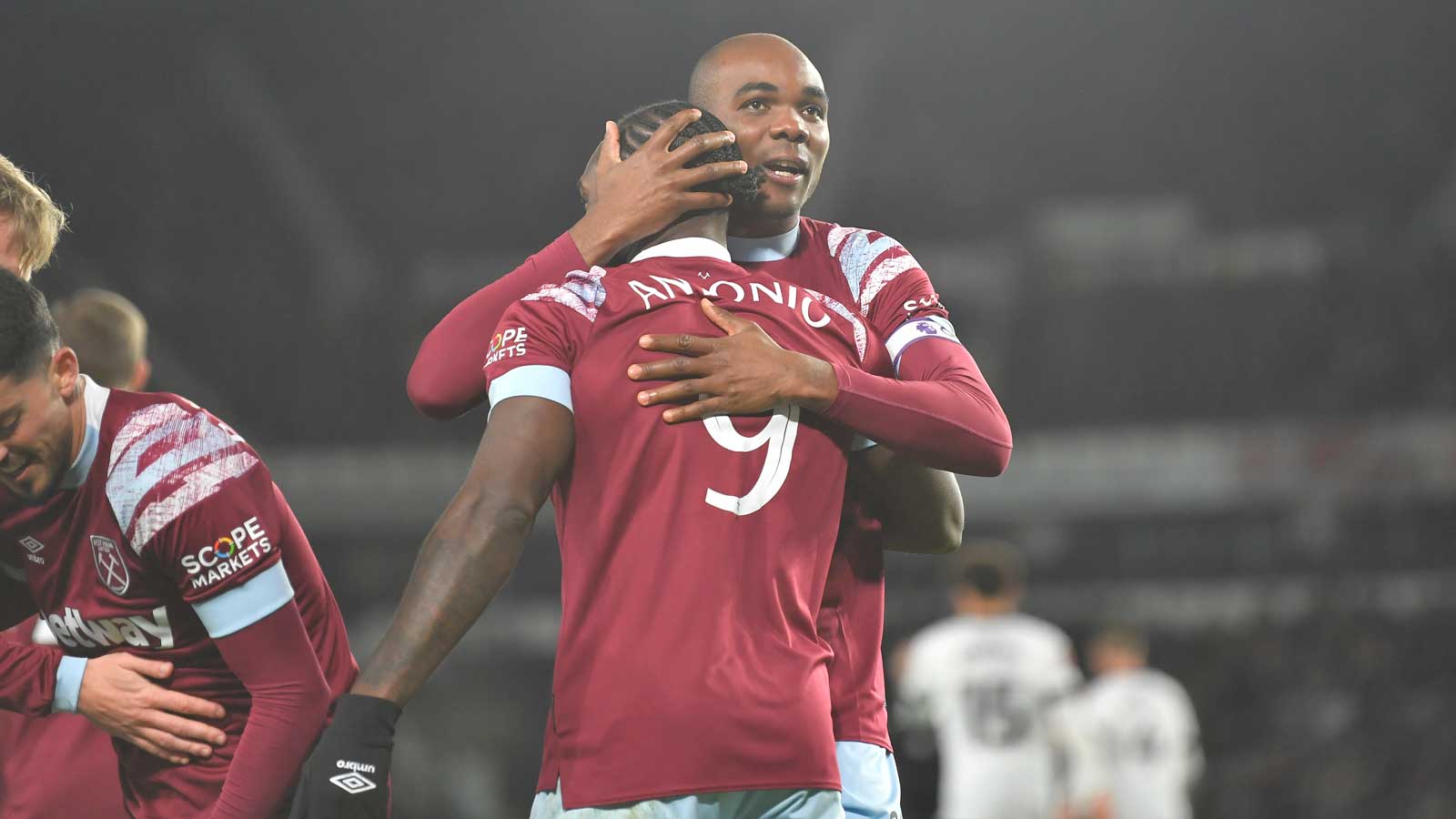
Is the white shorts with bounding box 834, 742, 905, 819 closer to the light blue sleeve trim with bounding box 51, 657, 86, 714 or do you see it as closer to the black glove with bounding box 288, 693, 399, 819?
the black glove with bounding box 288, 693, 399, 819

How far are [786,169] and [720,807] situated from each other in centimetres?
130

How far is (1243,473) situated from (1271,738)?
13.5 feet

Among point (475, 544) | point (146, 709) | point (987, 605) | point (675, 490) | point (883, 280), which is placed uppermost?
point (883, 280)

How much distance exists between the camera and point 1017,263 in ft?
66.1

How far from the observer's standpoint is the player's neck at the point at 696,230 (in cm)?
246

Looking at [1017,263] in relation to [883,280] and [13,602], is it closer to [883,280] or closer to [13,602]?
[883,280]

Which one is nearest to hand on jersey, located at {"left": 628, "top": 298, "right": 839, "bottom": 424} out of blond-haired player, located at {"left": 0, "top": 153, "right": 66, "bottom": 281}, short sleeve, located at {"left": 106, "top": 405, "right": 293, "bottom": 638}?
short sleeve, located at {"left": 106, "top": 405, "right": 293, "bottom": 638}

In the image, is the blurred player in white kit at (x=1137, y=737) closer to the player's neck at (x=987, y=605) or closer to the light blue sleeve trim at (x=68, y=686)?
the player's neck at (x=987, y=605)

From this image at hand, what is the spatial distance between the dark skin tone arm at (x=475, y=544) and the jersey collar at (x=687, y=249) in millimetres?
394

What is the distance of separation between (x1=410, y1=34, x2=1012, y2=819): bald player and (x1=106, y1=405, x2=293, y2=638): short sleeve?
365mm

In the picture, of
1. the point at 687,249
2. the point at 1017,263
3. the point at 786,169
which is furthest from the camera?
the point at 1017,263

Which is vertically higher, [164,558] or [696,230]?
[696,230]

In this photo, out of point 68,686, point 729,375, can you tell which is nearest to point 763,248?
point 729,375

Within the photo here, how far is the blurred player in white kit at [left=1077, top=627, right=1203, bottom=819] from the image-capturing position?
9578 mm
